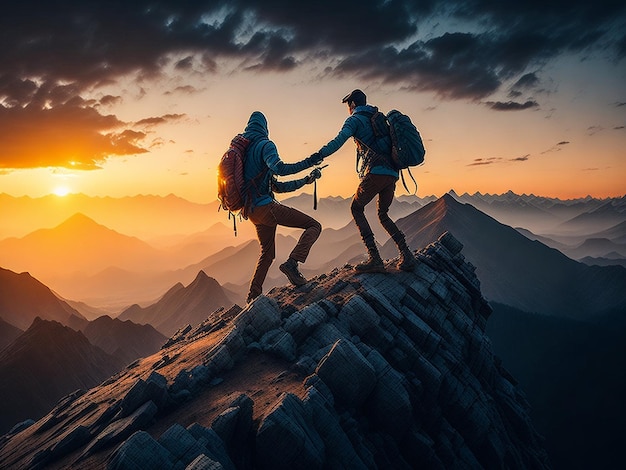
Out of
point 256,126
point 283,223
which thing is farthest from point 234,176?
point 283,223

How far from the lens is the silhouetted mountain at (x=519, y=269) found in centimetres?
8762

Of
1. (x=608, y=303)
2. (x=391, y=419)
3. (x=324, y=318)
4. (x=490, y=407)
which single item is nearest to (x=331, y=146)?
(x=324, y=318)

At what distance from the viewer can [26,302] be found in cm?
7706

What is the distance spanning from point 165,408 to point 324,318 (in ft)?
13.5

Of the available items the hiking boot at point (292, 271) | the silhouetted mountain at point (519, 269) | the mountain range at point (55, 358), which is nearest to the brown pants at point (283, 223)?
the hiking boot at point (292, 271)

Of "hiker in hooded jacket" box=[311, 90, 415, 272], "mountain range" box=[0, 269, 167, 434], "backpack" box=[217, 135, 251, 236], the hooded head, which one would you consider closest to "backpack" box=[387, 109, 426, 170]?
"hiker in hooded jacket" box=[311, 90, 415, 272]

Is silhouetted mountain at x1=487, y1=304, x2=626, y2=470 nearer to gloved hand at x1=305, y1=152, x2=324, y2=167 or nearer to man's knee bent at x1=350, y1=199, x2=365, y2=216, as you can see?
man's knee bent at x1=350, y1=199, x2=365, y2=216

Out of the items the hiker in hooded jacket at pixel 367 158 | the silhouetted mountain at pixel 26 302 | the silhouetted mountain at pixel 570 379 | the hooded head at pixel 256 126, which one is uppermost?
the silhouetted mountain at pixel 26 302

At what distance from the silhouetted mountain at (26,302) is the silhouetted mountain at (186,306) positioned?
16.2 metres

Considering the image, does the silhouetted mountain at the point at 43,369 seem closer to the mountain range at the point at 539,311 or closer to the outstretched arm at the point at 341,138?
the mountain range at the point at 539,311

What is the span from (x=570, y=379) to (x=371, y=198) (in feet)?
180

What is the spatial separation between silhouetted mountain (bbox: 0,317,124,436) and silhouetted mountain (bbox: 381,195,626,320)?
239 ft

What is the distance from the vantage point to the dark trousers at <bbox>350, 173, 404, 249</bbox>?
35.9 ft

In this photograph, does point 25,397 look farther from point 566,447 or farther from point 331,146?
point 566,447
